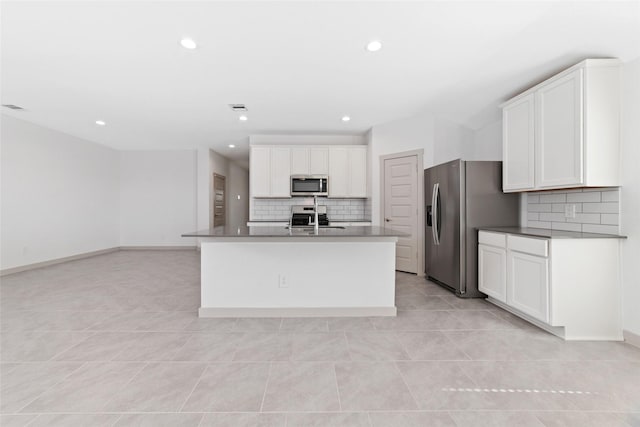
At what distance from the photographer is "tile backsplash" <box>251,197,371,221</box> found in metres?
5.73

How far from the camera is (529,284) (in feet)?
8.77

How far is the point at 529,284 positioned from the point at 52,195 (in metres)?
7.75

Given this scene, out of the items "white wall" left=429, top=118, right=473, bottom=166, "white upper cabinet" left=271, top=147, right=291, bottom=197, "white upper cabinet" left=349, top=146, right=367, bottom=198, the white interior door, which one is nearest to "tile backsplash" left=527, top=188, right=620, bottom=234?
"white wall" left=429, top=118, right=473, bottom=166

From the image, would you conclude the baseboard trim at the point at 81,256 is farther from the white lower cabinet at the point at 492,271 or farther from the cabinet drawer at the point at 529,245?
the cabinet drawer at the point at 529,245

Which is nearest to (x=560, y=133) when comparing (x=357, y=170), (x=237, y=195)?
(x=357, y=170)

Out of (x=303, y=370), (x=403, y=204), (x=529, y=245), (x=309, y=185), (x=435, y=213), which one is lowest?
(x=303, y=370)

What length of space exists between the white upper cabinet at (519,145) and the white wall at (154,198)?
6.82m

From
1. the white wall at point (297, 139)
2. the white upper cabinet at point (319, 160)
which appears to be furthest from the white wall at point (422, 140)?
the white upper cabinet at point (319, 160)

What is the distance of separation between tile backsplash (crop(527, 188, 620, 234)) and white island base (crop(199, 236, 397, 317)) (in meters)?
1.83

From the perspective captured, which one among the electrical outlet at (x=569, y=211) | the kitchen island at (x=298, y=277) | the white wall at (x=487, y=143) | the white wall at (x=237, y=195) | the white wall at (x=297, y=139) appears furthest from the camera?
the white wall at (x=237, y=195)

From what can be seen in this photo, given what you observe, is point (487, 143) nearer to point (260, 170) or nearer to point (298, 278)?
point (298, 278)

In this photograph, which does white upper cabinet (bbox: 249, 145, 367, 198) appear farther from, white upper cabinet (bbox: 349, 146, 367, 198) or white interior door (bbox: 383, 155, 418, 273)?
white interior door (bbox: 383, 155, 418, 273)

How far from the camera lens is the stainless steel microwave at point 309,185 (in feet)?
17.7

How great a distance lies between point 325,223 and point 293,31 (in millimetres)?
3514
